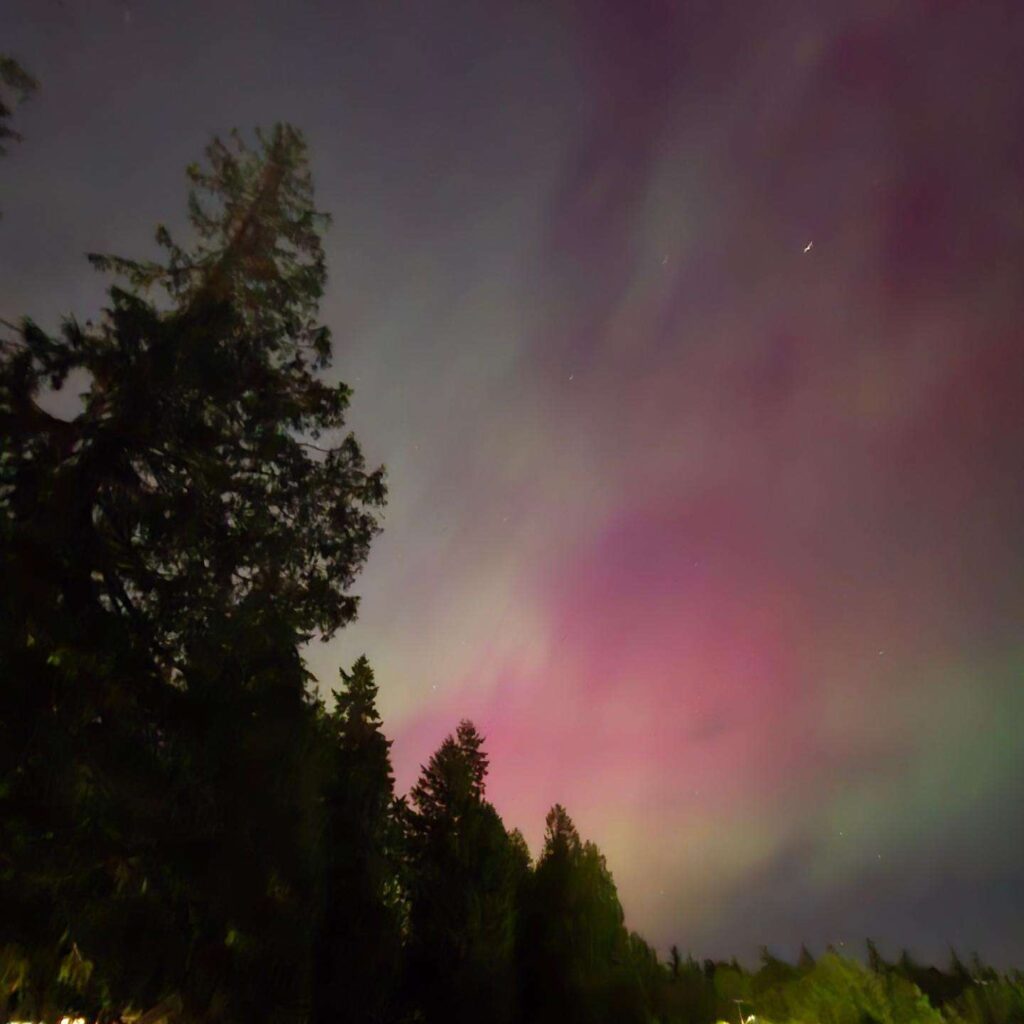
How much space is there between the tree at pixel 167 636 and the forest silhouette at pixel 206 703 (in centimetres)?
4

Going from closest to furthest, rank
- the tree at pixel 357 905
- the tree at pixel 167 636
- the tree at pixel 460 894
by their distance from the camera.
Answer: the tree at pixel 167 636 < the tree at pixel 357 905 < the tree at pixel 460 894

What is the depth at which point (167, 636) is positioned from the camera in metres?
12.9

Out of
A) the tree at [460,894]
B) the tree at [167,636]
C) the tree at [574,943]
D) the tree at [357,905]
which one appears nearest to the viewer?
the tree at [167,636]

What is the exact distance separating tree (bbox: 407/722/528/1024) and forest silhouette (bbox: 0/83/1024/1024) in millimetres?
94

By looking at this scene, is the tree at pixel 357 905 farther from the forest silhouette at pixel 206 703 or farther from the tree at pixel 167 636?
the tree at pixel 167 636

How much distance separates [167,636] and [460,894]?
10.8m

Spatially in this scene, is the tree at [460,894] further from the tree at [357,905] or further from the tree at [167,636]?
the tree at [167,636]

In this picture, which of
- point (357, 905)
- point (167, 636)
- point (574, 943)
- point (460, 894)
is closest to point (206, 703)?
point (167, 636)

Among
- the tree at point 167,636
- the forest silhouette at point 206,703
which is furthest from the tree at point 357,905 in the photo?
the tree at point 167,636

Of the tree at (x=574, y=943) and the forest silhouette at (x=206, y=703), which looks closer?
the forest silhouette at (x=206, y=703)

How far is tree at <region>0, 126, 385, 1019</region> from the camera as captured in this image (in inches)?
413

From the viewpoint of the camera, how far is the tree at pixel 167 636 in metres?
10.5

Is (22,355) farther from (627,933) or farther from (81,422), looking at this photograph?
(627,933)

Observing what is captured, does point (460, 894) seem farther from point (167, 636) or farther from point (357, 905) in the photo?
point (167, 636)
